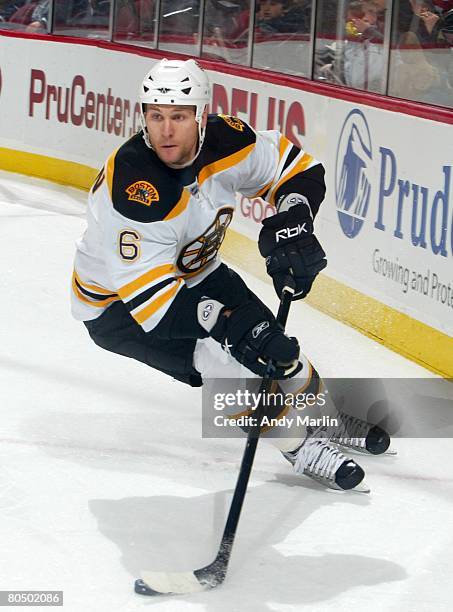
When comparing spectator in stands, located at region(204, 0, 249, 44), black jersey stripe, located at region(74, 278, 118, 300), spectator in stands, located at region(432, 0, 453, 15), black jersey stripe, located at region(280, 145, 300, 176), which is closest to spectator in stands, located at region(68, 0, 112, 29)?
spectator in stands, located at region(204, 0, 249, 44)

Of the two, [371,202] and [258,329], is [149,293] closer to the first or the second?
[258,329]

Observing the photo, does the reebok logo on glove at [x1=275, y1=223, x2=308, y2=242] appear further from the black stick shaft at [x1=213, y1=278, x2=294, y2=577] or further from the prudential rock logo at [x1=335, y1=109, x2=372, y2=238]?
the prudential rock logo at [x1=335, y1=109, x2=372, y2=238]

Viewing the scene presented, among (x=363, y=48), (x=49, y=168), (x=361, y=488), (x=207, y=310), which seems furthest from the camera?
(x=49, y=168)

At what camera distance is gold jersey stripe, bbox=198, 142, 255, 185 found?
3.10 m

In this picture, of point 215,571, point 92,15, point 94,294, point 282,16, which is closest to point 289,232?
point 94,294

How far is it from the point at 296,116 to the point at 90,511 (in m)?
2.99

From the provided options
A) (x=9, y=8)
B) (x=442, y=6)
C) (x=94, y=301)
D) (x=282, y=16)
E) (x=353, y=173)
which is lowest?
(x=94, y=301)

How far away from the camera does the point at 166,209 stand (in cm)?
286

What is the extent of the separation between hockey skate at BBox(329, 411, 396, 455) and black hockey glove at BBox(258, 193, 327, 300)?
62 centimetres

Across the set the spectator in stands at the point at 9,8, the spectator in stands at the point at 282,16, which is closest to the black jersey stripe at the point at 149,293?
the spectator in stands at the point at 282,16

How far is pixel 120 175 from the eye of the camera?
286 cm

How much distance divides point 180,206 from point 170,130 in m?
0.19

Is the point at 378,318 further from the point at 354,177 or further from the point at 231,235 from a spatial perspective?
the point at 231,235

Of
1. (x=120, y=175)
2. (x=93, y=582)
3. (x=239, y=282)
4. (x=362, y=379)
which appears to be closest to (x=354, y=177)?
(x=362, y=379)
